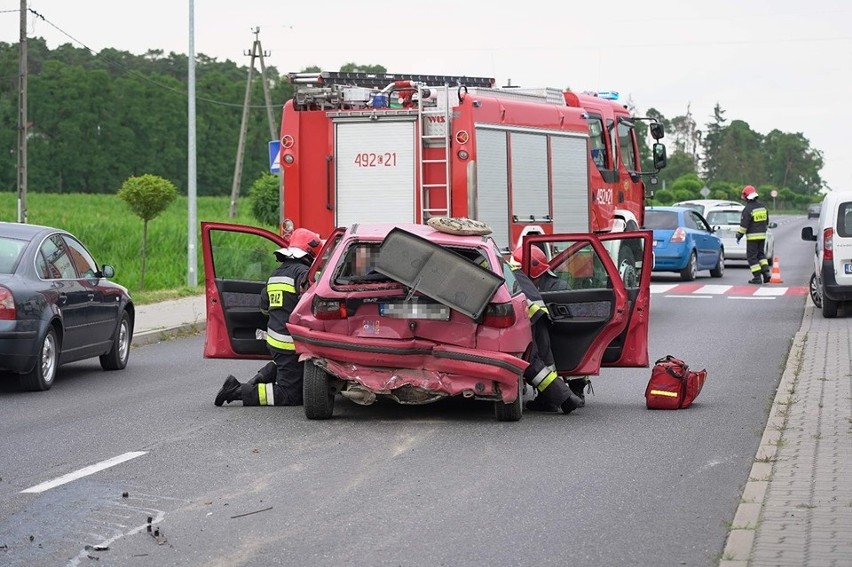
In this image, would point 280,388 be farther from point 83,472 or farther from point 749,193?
point 749,193

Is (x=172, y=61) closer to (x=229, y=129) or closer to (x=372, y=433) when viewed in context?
(x=229, y=129)

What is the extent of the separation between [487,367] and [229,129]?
109 metres

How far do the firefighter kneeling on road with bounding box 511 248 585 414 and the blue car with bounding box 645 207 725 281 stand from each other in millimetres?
19975

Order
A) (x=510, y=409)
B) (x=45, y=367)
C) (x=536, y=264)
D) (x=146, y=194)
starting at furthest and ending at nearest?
(x=146, y=194) < (x=45, y=367) < (x=536, y=264) < (x=510, y=409)

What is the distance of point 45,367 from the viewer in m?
13.6

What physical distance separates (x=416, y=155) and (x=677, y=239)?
16072mm

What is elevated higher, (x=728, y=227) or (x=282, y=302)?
(x=728, y=227)

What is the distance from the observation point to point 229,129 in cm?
11781

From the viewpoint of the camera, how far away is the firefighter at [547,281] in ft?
40.7

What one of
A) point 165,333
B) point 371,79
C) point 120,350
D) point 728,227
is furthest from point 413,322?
point 728,227

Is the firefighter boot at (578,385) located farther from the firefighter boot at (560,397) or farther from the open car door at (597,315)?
the firefighter boot at (560,397)

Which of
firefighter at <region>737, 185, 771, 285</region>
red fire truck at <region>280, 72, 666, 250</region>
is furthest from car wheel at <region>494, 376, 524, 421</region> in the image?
firefighter at <region>737, 185, 771, 285</region>

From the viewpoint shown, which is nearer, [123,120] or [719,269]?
[719,269]

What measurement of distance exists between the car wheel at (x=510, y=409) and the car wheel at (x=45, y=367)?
4.56 m
